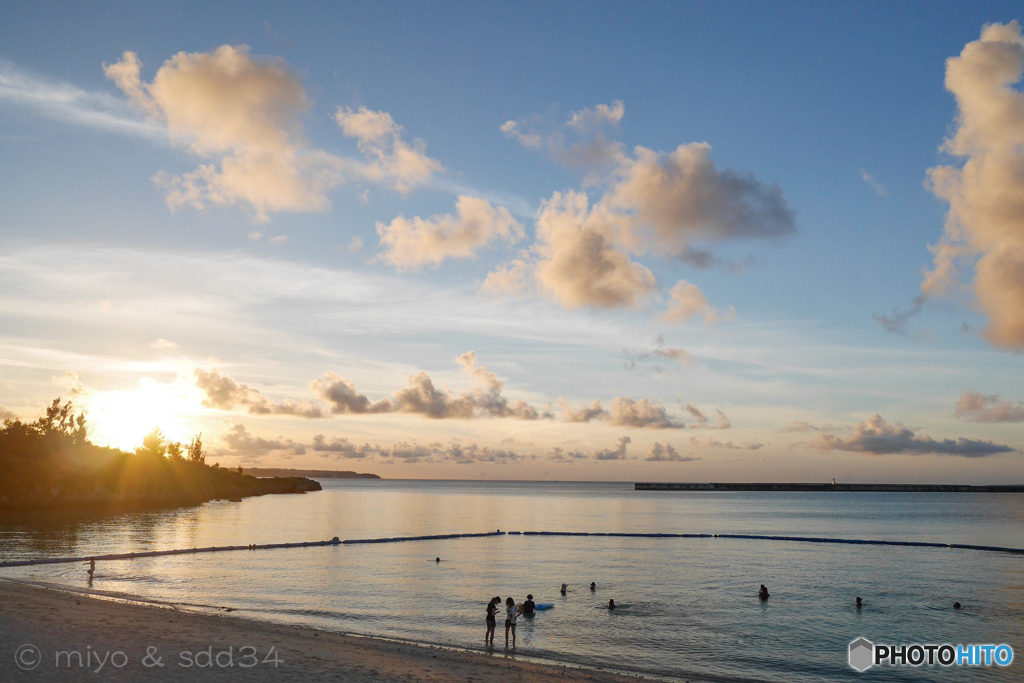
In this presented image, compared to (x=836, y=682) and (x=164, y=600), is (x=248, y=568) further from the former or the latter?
(x=836, y=682)

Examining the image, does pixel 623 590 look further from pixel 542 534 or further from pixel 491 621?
pixel 542 534

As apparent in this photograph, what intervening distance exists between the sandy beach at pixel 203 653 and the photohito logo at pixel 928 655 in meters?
17.7

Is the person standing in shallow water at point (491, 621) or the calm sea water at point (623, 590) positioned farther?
the calm sea water at point (623, 590)

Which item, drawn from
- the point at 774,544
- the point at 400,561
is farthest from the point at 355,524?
the point at 774,544

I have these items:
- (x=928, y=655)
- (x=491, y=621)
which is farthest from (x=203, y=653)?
(x=928, y=655)

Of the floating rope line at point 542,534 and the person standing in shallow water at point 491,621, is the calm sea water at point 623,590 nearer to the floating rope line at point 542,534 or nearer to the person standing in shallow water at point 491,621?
the person standing in shallow water at point 491,621

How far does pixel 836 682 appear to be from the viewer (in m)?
32.9

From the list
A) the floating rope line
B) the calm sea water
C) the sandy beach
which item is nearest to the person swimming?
the calm sea water

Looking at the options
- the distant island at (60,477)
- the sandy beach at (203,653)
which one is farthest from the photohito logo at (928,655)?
the distant island at (60,477)

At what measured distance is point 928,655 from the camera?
3825 cm

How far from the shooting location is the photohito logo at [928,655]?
1436 inches

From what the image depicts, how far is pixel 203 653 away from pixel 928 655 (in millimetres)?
41055

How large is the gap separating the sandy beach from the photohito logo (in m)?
17.7

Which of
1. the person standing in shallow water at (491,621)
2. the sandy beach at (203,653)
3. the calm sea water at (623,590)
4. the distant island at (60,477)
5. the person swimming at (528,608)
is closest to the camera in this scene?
the sandy beach at (203,653)
